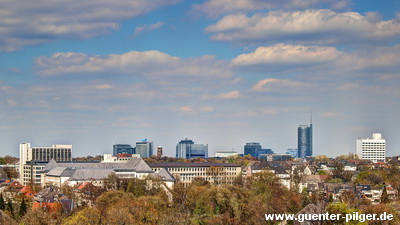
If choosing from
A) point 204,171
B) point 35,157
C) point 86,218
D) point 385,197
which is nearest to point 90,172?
point 204,171

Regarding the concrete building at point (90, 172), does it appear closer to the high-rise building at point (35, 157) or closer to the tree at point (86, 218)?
the high-rise building at point (35, 157)

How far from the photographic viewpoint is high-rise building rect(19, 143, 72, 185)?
477 ft

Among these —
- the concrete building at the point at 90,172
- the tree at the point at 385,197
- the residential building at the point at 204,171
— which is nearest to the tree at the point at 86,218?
the tree at the point at 385,197

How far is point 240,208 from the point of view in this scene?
70250mm

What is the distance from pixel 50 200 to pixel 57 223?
2000 centimetres

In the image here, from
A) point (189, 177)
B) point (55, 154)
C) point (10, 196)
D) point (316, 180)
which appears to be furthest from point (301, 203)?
point (55, 154)

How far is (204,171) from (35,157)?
42.7 m

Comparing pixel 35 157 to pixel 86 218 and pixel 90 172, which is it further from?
pixel 86 218

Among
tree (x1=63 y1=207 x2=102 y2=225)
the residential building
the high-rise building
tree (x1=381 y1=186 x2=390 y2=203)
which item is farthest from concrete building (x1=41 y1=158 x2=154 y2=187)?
tree (x1=63 y1=207 x2=102 y2=225)

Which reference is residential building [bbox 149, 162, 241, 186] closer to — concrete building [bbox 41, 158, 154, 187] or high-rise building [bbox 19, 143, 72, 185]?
concrete building [bbox 41, 158, 154, 187]

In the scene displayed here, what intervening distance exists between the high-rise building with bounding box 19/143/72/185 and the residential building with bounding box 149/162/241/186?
25947 millimetres

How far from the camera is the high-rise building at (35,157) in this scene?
477ft

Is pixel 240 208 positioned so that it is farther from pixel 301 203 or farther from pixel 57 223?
pixel 57 223

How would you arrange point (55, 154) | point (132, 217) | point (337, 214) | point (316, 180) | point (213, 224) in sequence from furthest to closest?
1. point (55, 154)
2. point (316, 180)
3. point (213, 224)
4. point (132, 217)
5. point (337, 214)
